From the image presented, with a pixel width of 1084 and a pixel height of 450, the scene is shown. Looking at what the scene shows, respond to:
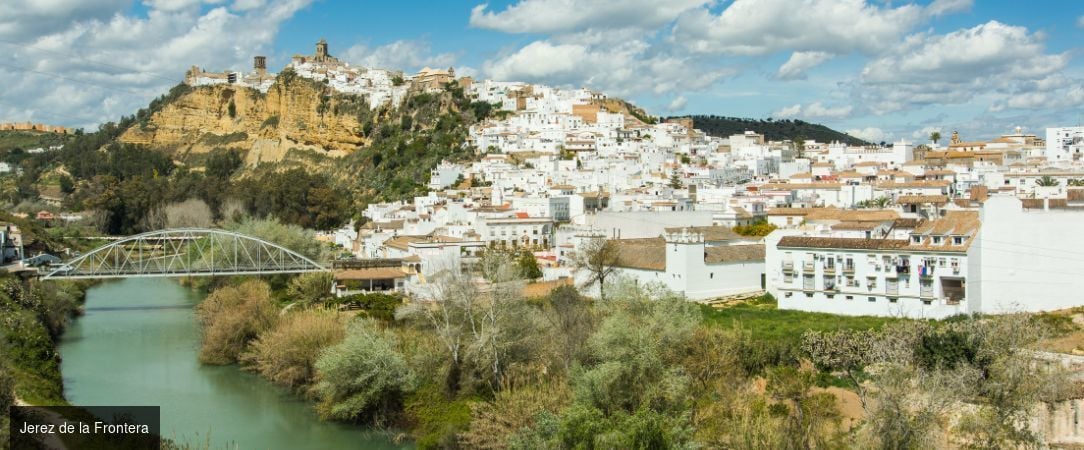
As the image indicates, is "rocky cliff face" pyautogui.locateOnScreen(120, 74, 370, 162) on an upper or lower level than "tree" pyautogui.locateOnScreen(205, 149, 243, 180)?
upper

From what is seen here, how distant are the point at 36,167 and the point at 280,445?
223 feet

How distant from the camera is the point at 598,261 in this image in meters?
23.4

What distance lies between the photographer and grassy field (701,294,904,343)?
1744cm

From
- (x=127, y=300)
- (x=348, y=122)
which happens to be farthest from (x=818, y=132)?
(x=127, y=300)

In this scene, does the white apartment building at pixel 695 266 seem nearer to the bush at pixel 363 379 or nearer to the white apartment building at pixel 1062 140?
the bush at pixel 363 379

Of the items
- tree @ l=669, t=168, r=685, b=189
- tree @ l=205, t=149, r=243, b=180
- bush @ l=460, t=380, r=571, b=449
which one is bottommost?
bush @ l=460, t=380, r=571, b=449

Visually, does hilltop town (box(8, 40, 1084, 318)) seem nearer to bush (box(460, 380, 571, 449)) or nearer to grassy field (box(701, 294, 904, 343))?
grassy field (box(701, 294, 904, 343))

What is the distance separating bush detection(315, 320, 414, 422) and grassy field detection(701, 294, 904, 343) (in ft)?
19.2

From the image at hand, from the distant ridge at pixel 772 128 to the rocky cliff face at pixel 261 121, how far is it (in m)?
38.3

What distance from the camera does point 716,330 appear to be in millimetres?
16062

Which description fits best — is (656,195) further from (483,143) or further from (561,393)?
(561,393)

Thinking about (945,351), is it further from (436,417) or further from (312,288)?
(312,288)

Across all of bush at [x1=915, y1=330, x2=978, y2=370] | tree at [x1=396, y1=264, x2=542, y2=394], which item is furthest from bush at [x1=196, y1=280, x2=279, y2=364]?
bush at [x1=915, y1=330, x2=978, y2=370]

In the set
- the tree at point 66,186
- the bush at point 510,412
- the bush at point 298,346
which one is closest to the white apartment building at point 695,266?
the bush at point 298,346
